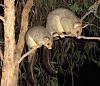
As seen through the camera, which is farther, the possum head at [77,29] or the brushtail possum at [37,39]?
the possum head at [77,29]

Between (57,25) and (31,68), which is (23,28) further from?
(57,25)

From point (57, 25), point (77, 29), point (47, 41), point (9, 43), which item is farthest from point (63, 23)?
point (9, 43)

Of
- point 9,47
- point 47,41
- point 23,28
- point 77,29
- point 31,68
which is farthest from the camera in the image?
point 77,29

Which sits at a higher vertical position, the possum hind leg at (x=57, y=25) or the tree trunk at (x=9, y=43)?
the possum hind leg at (x=57, y=25)

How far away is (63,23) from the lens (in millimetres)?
3404

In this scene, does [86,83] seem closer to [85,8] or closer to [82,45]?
[82,45]

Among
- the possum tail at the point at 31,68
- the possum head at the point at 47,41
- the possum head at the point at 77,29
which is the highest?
the possum head at the point at 77,29

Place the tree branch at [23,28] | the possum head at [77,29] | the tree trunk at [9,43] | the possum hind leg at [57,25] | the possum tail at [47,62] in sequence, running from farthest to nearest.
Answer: the possum hind leg at [57,25], the possum head at [77,29], the possum tail at [47,62], the tree branch at [23,28], the tree trunk at [9,43]

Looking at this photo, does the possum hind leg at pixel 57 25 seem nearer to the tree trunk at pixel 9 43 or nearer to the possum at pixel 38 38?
the possum at pixel 38 38

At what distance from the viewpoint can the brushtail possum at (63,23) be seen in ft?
10.9

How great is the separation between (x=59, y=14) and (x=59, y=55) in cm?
55

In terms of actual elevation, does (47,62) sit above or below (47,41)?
below

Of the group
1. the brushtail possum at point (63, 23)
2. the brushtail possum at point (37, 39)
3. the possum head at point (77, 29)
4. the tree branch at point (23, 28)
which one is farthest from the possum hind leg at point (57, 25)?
the tree branch at point (23, 28)

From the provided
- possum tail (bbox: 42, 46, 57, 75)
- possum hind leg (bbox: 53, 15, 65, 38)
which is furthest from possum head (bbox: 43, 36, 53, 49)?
possum hind leg (bbox: 53, 15, 65, 38)
